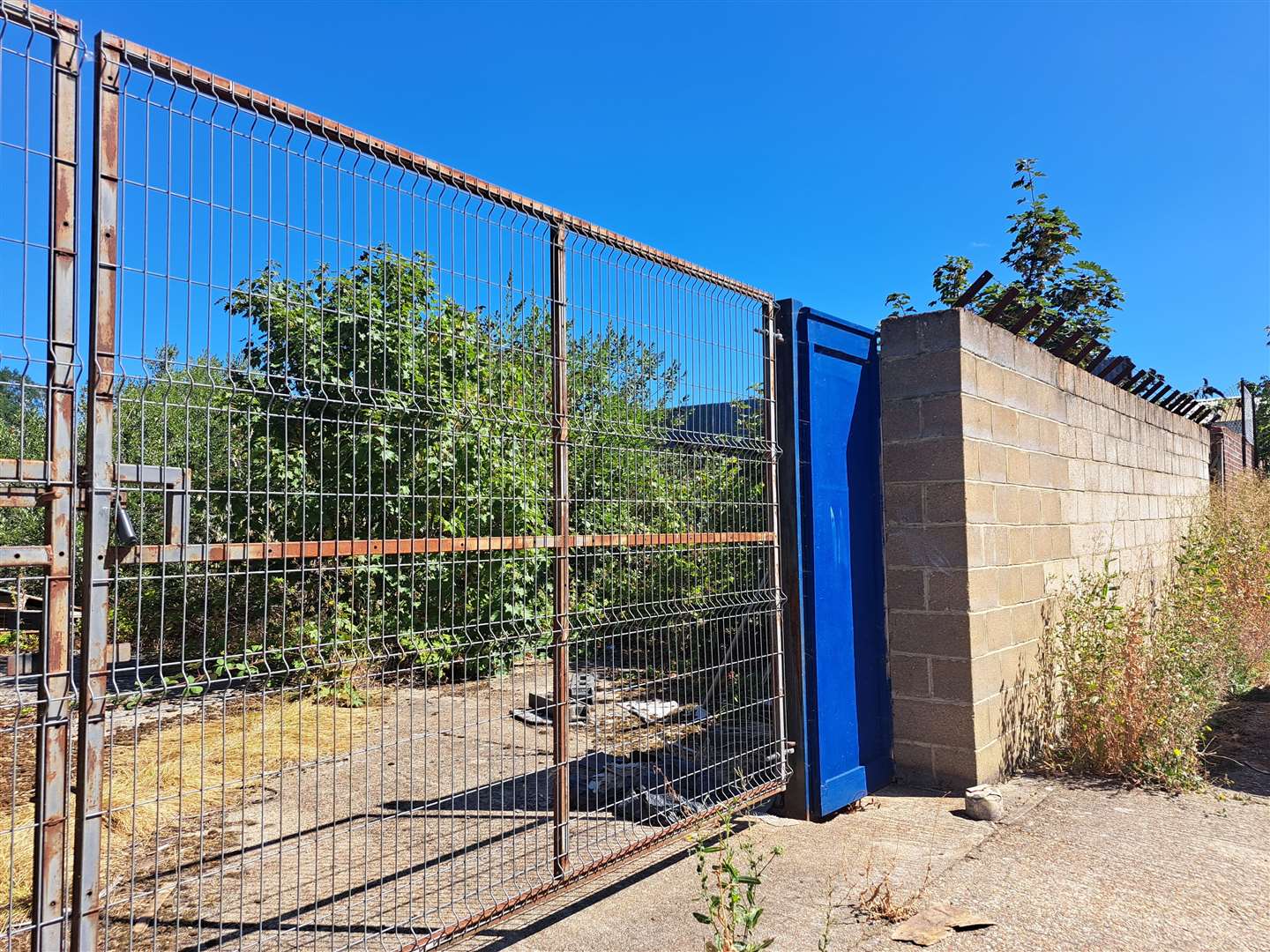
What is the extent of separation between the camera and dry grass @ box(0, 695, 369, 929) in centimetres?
358

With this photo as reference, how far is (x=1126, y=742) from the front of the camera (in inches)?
204

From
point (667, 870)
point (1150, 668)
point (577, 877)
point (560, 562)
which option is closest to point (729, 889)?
point (577, 877)

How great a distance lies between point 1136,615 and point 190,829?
5817 millimetres

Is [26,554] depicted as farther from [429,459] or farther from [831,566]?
[831,566]

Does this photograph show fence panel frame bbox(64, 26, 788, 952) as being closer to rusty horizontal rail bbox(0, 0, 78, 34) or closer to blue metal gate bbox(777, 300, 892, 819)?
rusty horizontal rail bbox(0, 0, 78, 34)

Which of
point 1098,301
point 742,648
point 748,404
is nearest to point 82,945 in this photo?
point 742,648

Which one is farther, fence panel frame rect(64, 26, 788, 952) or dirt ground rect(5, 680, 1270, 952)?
dirt ground rect(5, 680, 1270, 952)

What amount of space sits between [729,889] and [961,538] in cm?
279

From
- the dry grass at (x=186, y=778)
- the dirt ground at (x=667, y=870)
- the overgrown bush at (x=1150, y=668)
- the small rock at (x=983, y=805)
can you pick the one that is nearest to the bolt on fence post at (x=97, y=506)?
the dirt ground at (x=667, y=870)

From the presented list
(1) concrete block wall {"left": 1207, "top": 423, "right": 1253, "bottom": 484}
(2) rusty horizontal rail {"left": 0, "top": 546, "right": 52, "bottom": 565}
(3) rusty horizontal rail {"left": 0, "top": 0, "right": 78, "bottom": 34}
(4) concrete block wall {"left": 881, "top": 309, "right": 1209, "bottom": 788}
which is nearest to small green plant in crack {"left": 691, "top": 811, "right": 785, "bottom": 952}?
(4) concrete block wall {"left": 881, "top": 309, "right": 1209, "bottom": 788}

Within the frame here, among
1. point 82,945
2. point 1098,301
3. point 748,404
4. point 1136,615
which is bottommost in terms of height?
point 82,945

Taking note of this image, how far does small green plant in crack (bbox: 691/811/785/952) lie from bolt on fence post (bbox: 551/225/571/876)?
0.54m

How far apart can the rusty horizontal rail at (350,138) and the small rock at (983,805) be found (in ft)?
10.3

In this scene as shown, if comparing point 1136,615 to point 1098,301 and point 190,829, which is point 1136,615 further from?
point 1098,301
